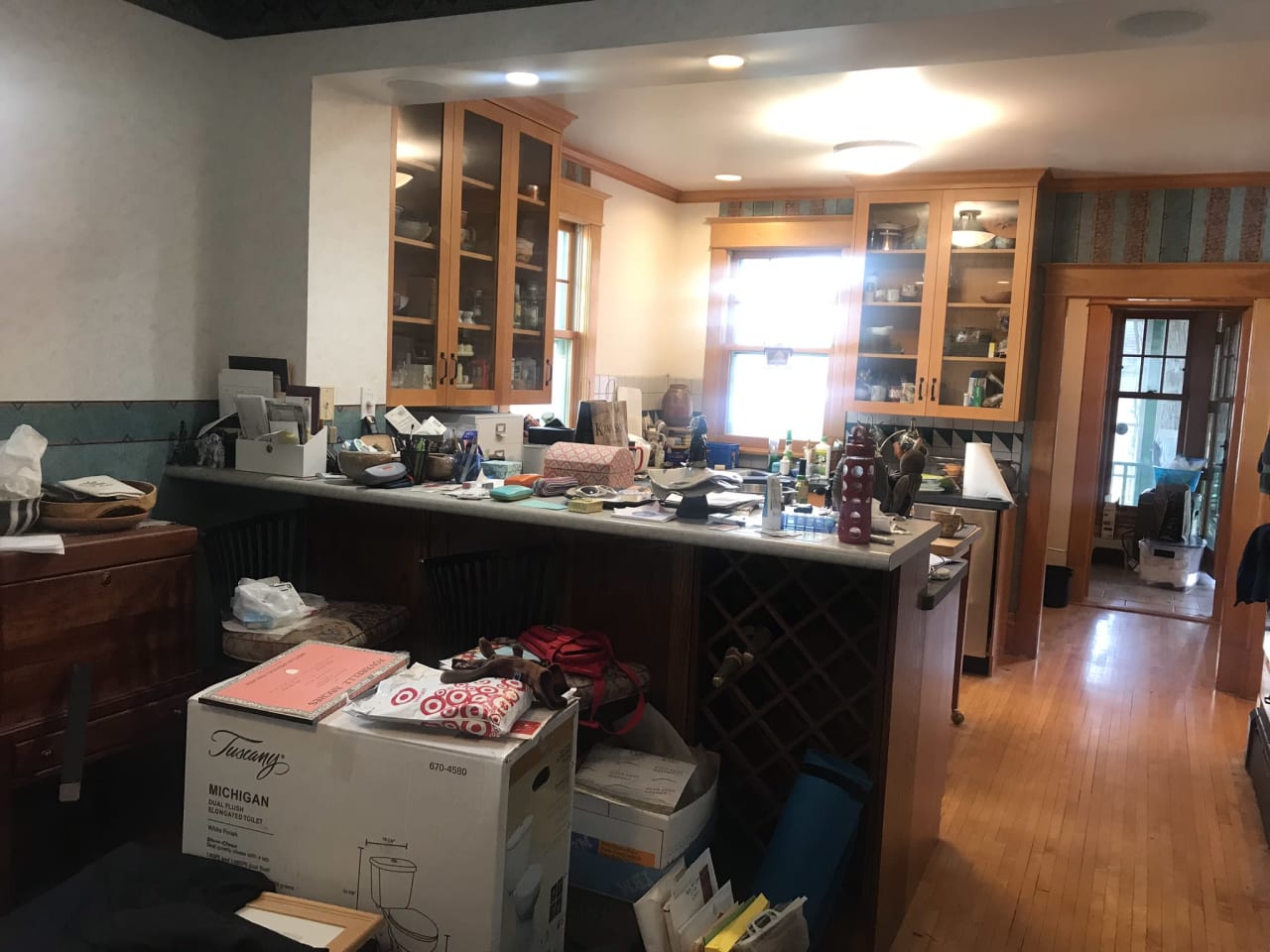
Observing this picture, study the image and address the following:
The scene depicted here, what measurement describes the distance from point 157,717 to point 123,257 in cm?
141

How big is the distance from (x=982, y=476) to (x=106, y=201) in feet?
13.1

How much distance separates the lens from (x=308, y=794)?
1897 millimetres

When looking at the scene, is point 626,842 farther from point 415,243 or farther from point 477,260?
point 477,260

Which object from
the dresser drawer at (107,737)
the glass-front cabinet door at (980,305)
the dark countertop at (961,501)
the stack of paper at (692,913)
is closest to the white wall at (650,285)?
the glass-front cabinet door at (980,305)

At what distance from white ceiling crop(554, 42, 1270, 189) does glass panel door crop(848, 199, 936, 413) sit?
335 millimetres

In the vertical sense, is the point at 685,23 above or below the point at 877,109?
below

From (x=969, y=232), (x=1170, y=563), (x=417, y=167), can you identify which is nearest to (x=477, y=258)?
(x=417, y=167)

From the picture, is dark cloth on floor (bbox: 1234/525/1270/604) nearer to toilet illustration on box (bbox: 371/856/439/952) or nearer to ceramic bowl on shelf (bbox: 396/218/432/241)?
ceramic bowl on shelf (bbox: 396/218/432/241)

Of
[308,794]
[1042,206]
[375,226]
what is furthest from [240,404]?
[1042,206]

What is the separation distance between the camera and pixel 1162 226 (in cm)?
513

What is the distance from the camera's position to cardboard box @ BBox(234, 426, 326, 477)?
3.11 m

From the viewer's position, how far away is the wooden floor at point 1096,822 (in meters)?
2.68

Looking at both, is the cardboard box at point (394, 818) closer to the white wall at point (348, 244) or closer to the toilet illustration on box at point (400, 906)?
the toilet illustration on box at point (400, 906)

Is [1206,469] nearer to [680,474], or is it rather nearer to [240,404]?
[680,474]
